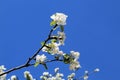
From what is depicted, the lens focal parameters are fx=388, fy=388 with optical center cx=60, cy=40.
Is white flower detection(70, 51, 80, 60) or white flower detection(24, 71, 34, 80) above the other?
white flower detection(24, 71, 34, 80)

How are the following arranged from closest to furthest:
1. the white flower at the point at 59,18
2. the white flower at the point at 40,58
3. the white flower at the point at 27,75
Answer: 1. the white flower at the point at 59,18
2. the white flower at the point at 40,58
3. the white flower at the point at 27,75

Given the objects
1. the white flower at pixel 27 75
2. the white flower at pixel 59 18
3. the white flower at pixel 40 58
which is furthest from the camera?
the white flower at pixel 27 75

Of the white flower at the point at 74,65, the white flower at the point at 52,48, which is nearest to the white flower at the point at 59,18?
the white flower at the point at 52,48

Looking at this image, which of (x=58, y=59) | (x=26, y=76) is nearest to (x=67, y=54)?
(x=58, y=59)

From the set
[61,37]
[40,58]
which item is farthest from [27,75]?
[61,37]

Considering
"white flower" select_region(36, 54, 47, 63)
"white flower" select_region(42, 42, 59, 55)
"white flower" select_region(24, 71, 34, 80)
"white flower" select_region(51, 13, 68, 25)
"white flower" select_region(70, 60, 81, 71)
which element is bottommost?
"white flower" select_region(70, 60, 81, 71)

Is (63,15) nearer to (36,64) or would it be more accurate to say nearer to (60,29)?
(60,29)

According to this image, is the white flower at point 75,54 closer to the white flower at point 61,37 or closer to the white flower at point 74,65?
the white flower at point 74,65

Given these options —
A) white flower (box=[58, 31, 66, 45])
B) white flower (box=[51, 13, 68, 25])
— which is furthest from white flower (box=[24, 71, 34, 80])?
white flower (box=[51, 13, 68, 25])

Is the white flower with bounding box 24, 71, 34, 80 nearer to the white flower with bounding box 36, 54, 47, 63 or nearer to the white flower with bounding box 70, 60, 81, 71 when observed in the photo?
the white flower with bounding box 36, 54, 47, 63

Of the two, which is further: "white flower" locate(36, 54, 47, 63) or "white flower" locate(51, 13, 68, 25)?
"white flower" locate(36, 54, 47, 63)

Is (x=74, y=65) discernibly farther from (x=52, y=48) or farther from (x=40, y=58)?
(x=40, y=58)

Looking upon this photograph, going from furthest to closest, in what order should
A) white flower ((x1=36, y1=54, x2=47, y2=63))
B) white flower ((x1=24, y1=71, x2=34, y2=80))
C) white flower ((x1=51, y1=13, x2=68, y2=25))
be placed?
white flower ((x1=24, y1=71, x2=34, y2=80))
white flower ((x1=36, y1=54, x2=47, y2=63))
white flower ((x1=51, y1=13, x2=68, y2=25))

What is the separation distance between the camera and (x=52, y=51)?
234 inches
